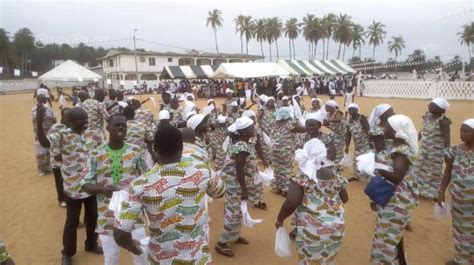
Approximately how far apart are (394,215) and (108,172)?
114 inches

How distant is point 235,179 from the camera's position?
4.67 m

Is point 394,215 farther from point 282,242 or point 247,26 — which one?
point 247,26

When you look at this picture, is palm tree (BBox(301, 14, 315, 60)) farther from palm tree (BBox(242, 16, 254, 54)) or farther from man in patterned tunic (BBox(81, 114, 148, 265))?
man in patterned tunic (BBox(81, 114, 148, 265))

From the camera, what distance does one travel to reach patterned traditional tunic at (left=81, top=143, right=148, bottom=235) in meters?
3.40

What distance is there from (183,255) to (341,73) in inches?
1615

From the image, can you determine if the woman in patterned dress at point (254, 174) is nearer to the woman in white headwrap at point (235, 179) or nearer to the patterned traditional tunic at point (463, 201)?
the woman in white headwrap at point (235, 179)

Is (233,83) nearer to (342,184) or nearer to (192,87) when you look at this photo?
(192,87)

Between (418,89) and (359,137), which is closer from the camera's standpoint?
(359,137)

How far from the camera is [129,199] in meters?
2.26

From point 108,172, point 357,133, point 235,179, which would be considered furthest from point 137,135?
point 357,133

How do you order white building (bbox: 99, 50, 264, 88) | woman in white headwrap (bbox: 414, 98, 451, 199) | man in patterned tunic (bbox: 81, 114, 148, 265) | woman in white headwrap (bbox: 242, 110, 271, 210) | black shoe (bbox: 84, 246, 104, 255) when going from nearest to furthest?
man in patterned tunic (bbox: 81, 114, 148, 265), black shoe (bbox: 84, 246, 104, 255), woman in white headwrap (bbox: 242, 110, 271, 210), woman in white headwrap (bbox: 414, 98, 451, 199), white building (bbox: 99, 50, 264, 88)

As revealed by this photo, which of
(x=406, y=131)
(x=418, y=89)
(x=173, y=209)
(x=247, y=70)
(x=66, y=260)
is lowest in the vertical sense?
(x=66, y=260)

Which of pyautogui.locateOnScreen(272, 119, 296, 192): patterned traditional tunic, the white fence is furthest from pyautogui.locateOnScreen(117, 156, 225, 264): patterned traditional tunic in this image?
the white fence

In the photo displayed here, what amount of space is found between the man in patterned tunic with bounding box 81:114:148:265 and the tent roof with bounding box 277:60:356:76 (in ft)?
110
